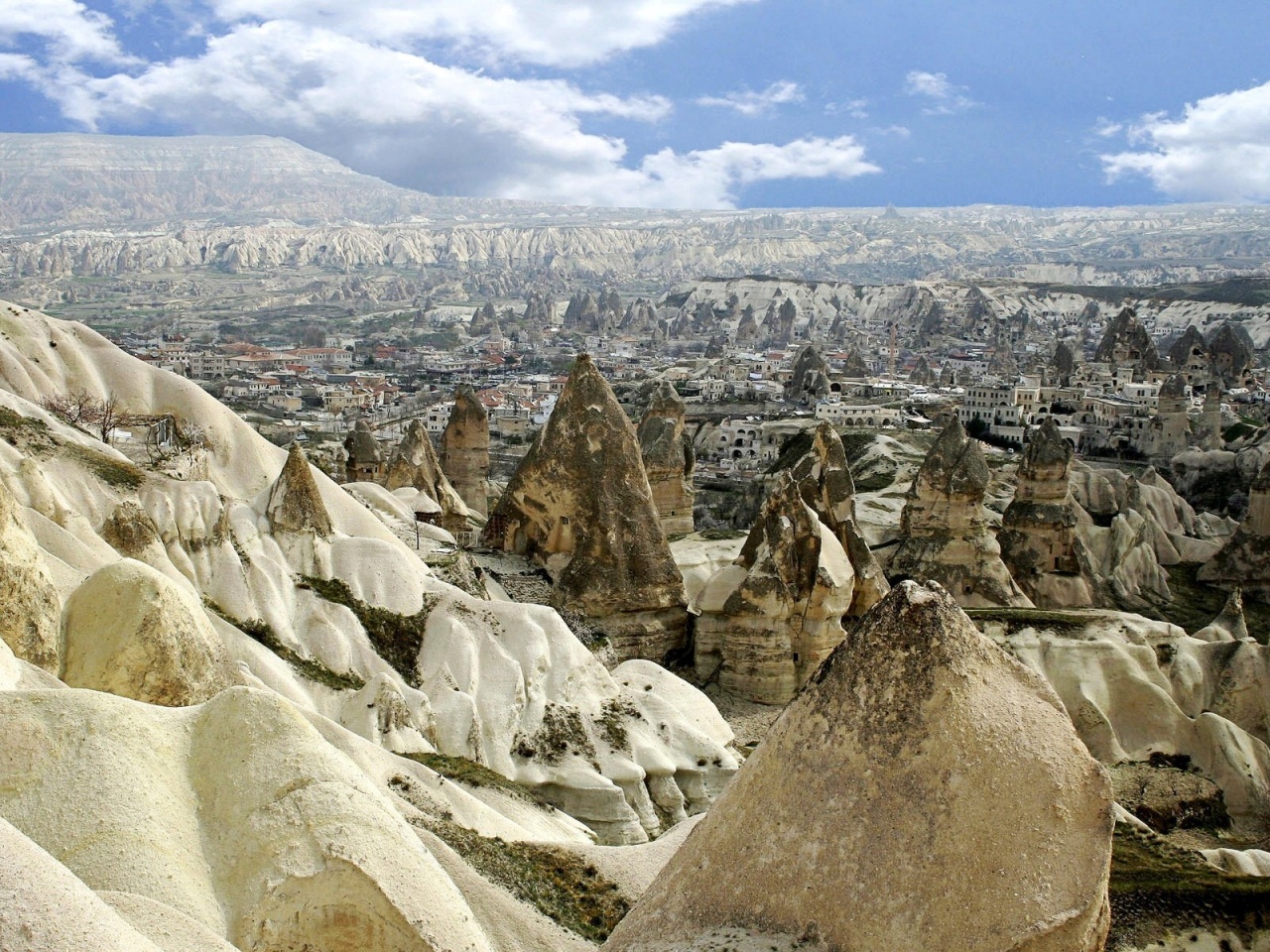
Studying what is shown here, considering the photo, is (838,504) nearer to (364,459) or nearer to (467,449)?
(364,459)

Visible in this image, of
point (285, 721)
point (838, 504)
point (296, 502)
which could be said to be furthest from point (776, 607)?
point (285, 721)

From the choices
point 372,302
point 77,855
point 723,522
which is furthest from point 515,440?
point 372,302

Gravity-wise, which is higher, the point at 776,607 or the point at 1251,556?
the point at 776,607

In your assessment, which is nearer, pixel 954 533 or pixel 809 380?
pixel 954 533

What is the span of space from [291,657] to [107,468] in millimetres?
3601

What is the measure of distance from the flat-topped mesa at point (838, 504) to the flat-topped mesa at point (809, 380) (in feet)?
166

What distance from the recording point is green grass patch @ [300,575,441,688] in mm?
15695

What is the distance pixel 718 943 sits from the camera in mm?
6223

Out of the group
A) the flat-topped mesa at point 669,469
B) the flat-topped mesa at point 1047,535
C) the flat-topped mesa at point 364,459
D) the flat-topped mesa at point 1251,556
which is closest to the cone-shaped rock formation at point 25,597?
the flat-topped mesa at point 669,469

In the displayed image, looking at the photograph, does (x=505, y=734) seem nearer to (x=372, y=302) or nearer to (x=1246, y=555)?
(x=1246, y=555)

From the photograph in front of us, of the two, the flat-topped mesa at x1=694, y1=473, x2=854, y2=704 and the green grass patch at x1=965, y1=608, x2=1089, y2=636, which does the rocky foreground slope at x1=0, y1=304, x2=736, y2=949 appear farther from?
the green grass patch at x1=965, y1=608, x2=1089, y2=636

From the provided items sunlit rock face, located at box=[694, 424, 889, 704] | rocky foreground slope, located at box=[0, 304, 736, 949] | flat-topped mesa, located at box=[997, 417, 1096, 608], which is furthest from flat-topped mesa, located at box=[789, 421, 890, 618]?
flat-topped mesa, located at box=[997, 417, 1096, 608]

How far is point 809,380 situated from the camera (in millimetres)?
77812

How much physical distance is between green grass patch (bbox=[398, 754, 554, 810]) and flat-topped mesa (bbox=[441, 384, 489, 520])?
1736 centimetres
